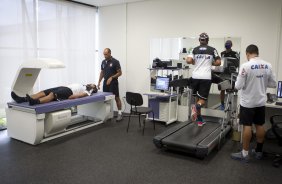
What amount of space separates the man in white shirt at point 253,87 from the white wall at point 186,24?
163 cm

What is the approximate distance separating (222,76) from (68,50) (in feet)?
12.0

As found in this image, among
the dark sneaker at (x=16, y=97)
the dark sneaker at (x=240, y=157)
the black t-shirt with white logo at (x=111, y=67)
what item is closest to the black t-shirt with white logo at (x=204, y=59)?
the dark sneaker at (x=240, y=157)

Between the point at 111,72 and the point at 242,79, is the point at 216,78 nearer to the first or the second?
the point at 242,79

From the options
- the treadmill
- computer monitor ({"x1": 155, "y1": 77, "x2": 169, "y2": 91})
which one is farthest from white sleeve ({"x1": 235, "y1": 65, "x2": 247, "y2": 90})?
computer monitor ({"x1": 155, "y1": 77, "x2": 169, "y2": 91})

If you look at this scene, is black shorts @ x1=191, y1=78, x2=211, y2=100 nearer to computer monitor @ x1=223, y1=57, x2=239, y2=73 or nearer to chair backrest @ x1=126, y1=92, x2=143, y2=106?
computer monitor @ x1=223, y1=57, x2=239, y2=73

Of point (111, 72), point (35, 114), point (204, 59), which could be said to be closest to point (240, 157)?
point (204, 59)

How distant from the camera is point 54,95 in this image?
4.37 meters

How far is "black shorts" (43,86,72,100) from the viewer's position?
173 inches

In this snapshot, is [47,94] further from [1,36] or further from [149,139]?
[149,139]

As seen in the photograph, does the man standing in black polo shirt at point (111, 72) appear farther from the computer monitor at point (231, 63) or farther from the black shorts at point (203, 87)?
the computer monitor at point (231, 63)

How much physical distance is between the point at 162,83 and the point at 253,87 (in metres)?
2.41

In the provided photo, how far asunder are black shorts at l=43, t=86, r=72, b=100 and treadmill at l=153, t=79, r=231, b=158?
75.4 inches

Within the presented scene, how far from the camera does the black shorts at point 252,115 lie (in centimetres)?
336

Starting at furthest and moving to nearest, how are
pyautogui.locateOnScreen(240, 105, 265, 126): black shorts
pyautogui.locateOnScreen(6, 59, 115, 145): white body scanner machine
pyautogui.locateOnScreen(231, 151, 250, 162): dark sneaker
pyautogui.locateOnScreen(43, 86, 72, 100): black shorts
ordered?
pyautogui.locateOnScreen(43, 86, 72, 100): black shorts → pyautogui.locateOnScreen(6, 59, 115, 145): white body scanner machine → pyautogui.locateOnScreen(231, 151, 250, 162): dark sneaker → pyautogui.locateOnScreen(240, 105, 265, 126): black shorts
